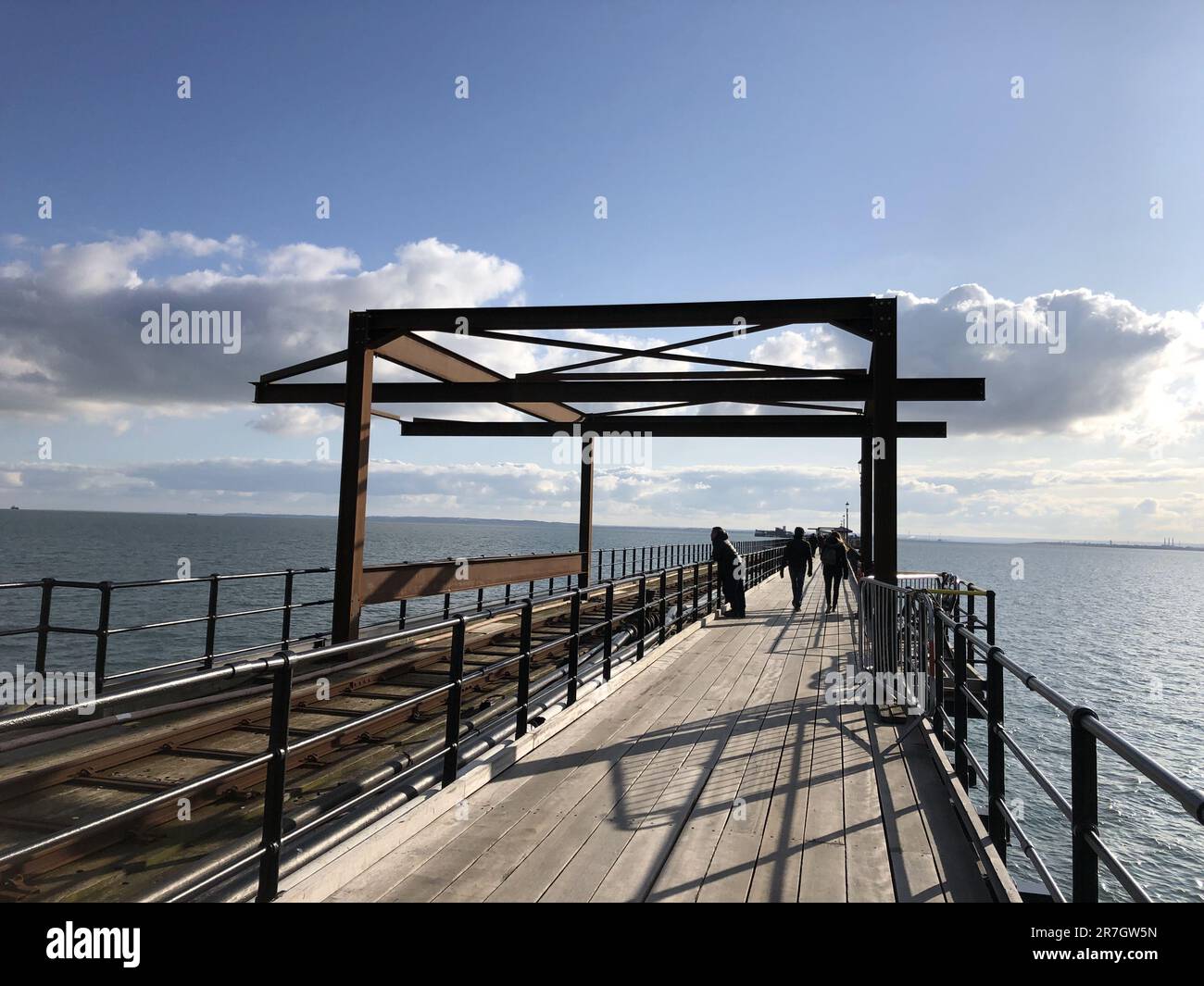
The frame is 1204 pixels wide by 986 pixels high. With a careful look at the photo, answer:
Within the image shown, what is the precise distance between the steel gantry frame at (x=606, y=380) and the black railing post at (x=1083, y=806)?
658 centimetres

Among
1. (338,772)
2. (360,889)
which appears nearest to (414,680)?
(338,772)

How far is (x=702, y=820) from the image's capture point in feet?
14.8

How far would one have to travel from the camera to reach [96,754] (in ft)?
18.9

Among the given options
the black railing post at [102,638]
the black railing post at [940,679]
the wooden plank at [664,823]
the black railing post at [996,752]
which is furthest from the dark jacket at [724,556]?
the black railing post at [996,752]

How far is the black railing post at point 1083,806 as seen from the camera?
285 centimetres

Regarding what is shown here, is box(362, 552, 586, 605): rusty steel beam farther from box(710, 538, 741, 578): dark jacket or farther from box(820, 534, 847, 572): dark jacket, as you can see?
box(820, 534, 847, 572): dark jacket

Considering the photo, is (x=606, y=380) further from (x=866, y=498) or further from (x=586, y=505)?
(x=866, y=498)

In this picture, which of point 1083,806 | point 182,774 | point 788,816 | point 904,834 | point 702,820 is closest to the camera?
point 1083,806

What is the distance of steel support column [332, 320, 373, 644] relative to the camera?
10656mm

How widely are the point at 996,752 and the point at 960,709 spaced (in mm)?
815

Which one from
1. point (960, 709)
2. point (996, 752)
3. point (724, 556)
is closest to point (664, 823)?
point (996, 752)

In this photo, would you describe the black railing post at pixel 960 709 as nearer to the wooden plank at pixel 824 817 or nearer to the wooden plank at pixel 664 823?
the wooden plank at pixel 824 817

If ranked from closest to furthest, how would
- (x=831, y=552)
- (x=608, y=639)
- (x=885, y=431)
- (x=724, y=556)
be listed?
(x=608, y=639)
(x=885, y=431)
(x=724, y=556)
(x=831, y=552)
